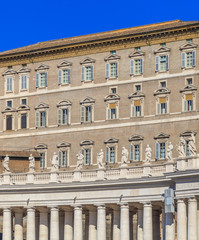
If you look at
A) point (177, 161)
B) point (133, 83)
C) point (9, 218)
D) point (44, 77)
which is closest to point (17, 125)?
point (44, 77)

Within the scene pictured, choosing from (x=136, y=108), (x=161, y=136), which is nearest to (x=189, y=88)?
(x=161, y=136)

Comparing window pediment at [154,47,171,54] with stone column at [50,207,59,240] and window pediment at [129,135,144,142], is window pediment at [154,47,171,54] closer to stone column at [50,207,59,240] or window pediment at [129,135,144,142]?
window pediment at [129,135,144,142]

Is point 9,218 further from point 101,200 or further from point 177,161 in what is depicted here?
point 177,161

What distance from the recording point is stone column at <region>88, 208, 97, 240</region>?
290 ft

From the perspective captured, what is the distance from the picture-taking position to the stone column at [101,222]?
85938 mm

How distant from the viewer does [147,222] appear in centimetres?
8281

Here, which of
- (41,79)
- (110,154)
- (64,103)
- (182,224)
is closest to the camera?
(182,224)

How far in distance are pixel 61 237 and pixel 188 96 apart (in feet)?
80.9

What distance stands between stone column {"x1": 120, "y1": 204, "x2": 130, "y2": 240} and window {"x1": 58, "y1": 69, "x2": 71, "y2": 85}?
35.3m

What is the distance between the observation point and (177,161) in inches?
3127

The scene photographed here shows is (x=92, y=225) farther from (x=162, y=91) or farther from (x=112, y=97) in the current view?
(x=112, y=97)

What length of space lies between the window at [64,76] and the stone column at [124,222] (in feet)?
116

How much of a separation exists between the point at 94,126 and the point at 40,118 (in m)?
7.64

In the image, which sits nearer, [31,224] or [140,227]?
[140,227]
